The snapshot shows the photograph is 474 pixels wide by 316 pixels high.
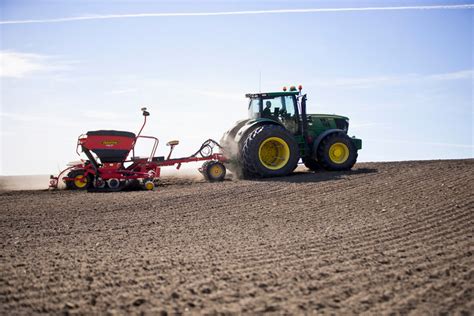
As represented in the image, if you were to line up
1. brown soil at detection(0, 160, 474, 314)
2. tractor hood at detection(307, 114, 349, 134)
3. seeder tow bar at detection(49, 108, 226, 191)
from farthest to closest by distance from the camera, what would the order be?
1. tractor hood at detection(307, 114, 349, 134)
2. seeder tow bar at detection(49, 108, 226, 191)
3. brown soil at detection(0, 160, 474, 314)

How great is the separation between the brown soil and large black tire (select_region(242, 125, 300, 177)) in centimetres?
208

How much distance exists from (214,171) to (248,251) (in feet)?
25.7

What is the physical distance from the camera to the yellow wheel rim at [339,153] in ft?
44.2

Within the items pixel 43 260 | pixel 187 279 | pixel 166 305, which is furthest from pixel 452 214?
pixel 43 260

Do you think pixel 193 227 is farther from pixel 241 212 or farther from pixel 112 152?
pixel 112 152

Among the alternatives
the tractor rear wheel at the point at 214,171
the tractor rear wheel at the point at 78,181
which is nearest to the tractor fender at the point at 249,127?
the tractor rear wheel at the point at 214,171

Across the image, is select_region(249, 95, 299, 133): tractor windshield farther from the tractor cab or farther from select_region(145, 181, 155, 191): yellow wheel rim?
select_region(145, 181, 155, 191): yellow wheel rim

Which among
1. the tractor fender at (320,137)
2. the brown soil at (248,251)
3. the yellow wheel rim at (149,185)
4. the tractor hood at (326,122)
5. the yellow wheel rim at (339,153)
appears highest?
the tractor hood at (326,122)

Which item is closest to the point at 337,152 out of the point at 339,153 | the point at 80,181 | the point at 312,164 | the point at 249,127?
the point at 339,153

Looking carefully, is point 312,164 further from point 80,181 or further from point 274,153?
point 80,181

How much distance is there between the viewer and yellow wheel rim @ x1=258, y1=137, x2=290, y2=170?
41.5 feet

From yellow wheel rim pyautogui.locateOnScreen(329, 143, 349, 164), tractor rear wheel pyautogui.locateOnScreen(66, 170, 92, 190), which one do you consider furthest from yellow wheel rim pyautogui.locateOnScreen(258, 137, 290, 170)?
tractor rear wheel pyautogui.locateOnScreen(66, 170, 92, 190)

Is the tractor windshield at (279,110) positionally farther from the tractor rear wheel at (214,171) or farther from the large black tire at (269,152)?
the tractor rear wheel at (214,171)

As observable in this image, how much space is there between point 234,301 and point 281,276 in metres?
0.72
